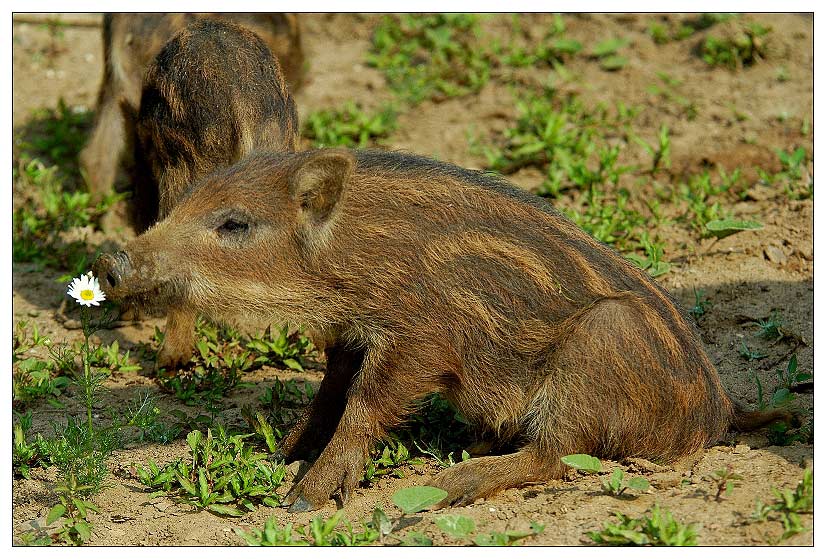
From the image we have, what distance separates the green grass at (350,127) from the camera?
28.1 ft

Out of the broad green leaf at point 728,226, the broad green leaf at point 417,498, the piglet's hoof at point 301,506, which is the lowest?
the piglet's hoof at point 301,506

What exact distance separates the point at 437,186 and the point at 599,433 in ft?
4.25

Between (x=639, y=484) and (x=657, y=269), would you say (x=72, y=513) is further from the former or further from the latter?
(x=657, y=269)

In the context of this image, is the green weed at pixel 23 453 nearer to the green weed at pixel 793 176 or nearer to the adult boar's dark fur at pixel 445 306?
the adult boar's dark fur at pixel 445 306

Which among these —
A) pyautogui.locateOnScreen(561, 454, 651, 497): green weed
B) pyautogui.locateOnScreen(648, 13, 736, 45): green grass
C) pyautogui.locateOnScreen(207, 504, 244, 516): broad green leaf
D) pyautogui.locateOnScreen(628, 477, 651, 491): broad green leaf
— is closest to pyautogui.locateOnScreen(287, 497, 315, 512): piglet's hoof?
pyautogui.locateOnScreen(207, 504, 244, 516): broad green leaf

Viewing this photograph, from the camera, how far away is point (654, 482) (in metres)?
4.72

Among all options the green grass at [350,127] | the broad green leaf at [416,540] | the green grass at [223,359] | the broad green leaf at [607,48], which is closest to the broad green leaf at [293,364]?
the green grass at [223,359]

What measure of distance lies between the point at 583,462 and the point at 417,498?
0.72 meters

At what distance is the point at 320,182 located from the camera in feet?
15.9

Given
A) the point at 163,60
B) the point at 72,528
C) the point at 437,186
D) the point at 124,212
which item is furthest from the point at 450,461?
the point at 124,212

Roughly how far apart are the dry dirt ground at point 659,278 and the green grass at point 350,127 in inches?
5.6

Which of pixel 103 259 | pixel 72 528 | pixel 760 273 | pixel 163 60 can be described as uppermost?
pixel 163 60

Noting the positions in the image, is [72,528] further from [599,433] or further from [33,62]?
[33,62]

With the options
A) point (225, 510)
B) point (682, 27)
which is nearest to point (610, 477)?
point (225, 510)
